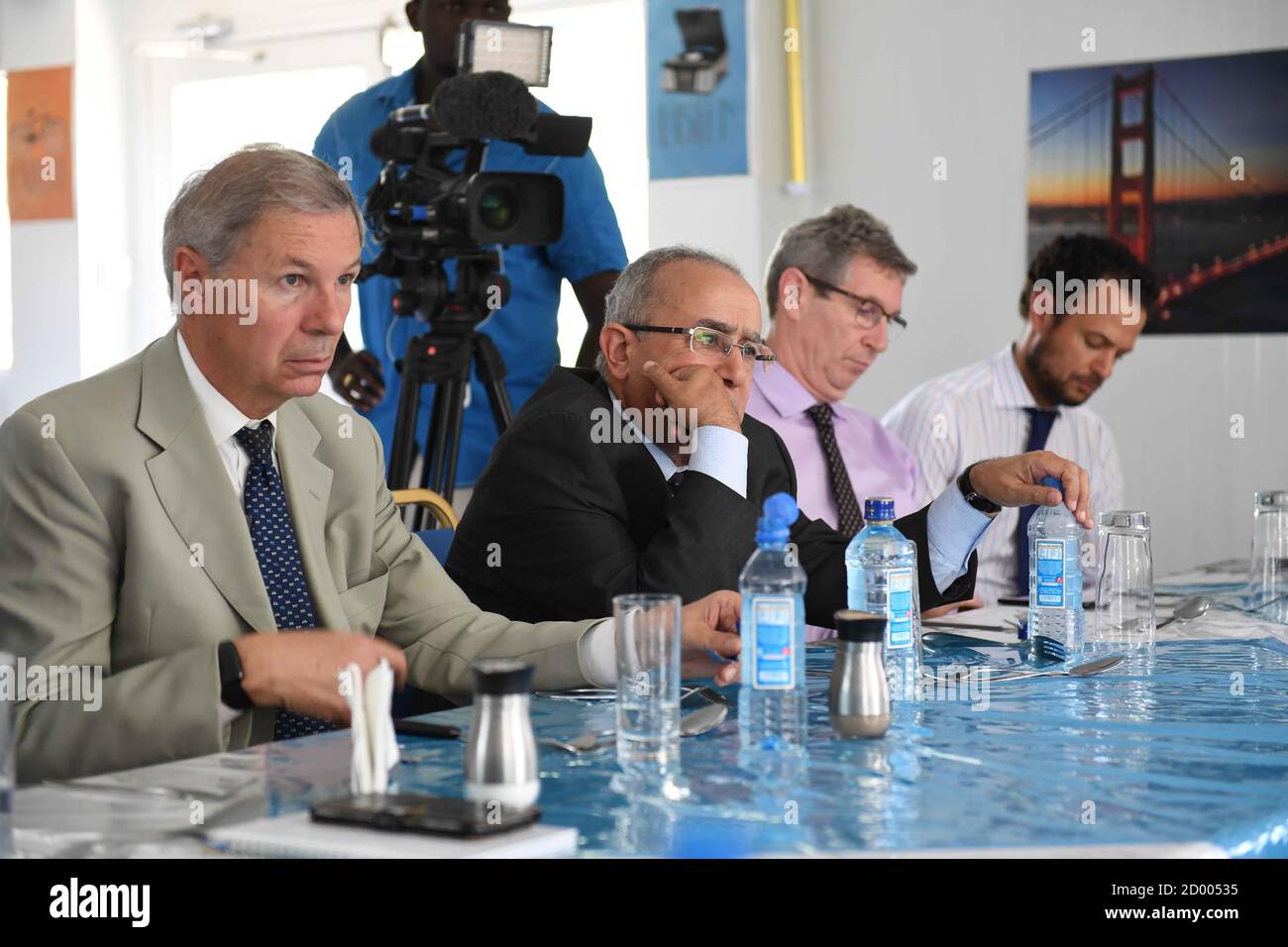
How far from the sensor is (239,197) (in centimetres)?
165

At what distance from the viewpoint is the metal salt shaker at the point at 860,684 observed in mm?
1427

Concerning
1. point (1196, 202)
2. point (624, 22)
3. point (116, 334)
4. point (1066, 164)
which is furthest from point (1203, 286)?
point (116, 334)

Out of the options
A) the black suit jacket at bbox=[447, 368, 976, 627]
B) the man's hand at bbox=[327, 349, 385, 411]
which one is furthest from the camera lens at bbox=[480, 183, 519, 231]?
the black suit jacket at bbox=[447, 368, 976, 627]

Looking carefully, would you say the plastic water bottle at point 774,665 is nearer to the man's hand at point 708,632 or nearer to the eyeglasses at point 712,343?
the man's hand at point 708,632

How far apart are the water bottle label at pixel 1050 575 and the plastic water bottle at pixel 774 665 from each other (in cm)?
76

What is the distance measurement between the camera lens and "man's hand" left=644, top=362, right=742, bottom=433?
32.0 inches

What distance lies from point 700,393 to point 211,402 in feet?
2.16

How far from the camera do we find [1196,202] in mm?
4254

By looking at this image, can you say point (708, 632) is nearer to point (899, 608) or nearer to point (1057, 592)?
point (899, 608)

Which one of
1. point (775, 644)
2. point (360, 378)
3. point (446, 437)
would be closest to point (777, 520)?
point (775, 644)

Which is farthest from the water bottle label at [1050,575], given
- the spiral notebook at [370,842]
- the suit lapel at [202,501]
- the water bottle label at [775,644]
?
the spiral notebook at [370,842]

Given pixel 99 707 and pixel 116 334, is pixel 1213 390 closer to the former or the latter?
pixel 99 707

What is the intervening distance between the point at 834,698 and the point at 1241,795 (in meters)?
0.38

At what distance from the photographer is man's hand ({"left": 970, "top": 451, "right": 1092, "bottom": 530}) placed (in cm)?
215
